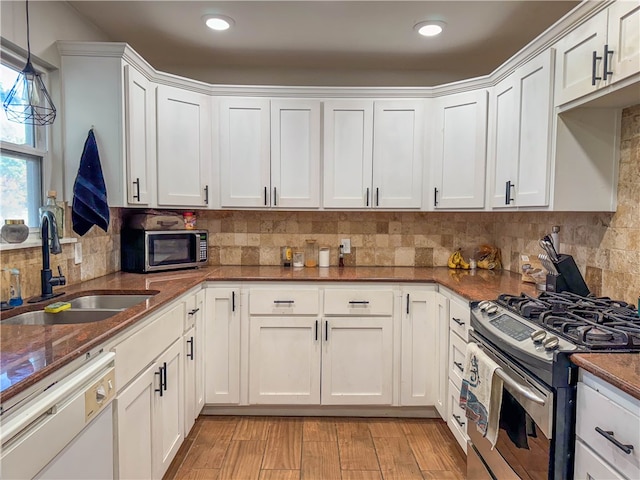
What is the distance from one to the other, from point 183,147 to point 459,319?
2.12m

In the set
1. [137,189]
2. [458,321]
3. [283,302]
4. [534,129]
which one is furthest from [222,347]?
[534,129]

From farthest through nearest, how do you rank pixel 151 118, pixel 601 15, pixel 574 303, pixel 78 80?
pixel 151 118 → pixel 78 80 → pixel 574 303 → pixel 601 15

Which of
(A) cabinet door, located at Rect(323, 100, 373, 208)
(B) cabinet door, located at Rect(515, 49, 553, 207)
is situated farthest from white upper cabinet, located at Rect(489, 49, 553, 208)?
(A) cabinet door, located at Rect(323, 100, 373, 208)

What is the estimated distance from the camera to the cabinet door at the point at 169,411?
186cm

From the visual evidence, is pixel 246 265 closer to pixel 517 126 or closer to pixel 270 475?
pixel 270 475

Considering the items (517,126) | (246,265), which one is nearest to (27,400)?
(246,265)

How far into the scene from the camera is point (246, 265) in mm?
3221

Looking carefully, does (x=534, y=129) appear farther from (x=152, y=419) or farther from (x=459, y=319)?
(x=152, y=419)

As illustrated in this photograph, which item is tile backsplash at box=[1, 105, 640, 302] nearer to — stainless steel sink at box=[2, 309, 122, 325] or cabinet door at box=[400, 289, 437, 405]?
cabinet door at box=[400, 289, 437, 405]

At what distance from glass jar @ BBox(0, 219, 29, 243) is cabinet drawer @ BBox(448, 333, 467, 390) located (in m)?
2.26

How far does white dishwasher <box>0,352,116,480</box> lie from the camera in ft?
3.02

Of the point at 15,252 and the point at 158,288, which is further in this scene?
the point at 158,288

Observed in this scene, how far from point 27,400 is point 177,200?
1882mm

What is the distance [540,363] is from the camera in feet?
4.36
